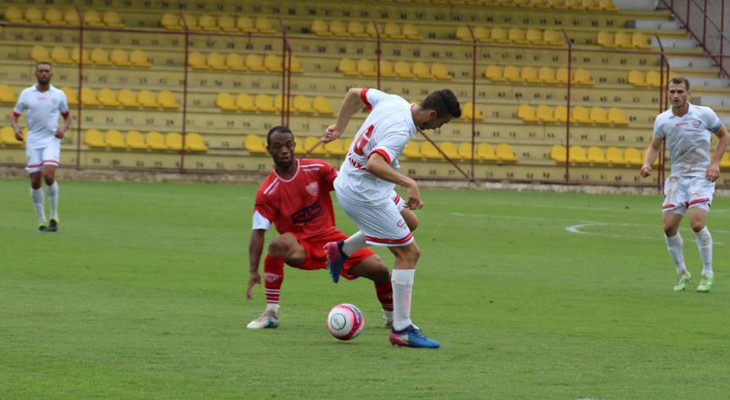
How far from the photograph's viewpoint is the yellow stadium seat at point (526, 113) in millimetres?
35250

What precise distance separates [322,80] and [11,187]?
35.0 ft

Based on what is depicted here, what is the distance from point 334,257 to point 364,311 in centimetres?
164

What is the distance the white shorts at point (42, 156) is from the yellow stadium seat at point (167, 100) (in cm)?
1498

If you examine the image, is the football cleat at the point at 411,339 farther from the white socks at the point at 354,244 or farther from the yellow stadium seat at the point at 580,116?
the yellow stadium seat at the point at 580,116

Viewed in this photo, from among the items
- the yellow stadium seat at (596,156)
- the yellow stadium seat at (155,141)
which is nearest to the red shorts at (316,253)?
the yellow stadium seat at (155,141)

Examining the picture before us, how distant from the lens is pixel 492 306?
1137 cm

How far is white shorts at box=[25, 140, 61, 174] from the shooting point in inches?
732

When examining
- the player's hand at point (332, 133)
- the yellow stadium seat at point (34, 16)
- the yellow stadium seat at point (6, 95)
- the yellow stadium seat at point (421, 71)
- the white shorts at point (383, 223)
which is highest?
the yellow stadium seat at point (34, 16)

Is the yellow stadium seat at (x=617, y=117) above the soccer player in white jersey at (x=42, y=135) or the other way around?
above

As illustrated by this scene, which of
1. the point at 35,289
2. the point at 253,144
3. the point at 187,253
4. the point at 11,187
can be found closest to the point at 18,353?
the point at 35,289

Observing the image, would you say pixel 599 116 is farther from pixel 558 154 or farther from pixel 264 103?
pixel 264 103

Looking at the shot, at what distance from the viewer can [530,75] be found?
36.0 m

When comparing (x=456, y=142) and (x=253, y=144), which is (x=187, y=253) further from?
(x=456, y=142)

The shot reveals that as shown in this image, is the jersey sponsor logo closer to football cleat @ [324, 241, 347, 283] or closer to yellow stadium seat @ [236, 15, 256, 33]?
football cleat @ [324, 241, 347, 283]
